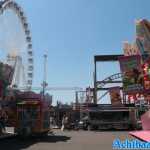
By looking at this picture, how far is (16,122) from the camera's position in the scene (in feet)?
101

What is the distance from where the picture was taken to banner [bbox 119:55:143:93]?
4868 centimetres

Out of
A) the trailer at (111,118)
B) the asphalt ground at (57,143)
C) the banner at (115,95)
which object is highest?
the banner at (115,95)

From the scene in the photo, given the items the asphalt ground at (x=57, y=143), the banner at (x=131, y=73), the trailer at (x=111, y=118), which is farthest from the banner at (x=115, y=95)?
the asphalt ground at (x=57, y=143)

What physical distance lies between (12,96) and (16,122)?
3.47 m

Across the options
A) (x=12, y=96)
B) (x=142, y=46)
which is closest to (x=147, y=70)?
(x=142, y=46)

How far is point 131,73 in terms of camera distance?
5031 cm

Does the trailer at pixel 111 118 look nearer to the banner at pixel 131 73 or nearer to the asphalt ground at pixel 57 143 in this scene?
the banner at pixel 131 73

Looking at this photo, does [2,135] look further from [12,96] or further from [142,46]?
[142,46]

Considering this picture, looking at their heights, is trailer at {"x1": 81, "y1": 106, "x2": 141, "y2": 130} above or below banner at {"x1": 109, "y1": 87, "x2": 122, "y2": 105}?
below

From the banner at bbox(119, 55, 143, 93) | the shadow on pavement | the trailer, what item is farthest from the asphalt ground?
the banner at bbox(119, 55, 143, 93)

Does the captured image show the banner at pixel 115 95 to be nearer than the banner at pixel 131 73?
No

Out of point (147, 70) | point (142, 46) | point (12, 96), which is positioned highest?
point (142, 46)

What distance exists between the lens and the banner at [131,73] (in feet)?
160

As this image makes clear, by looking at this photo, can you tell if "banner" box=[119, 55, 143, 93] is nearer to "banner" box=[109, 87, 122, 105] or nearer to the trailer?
the trailer
